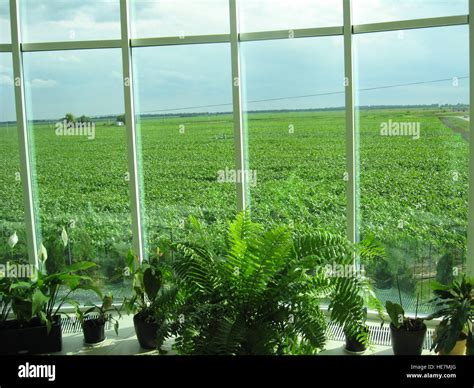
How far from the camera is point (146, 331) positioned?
4508 millimetres

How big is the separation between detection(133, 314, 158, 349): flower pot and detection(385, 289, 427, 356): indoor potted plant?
5.91 feet

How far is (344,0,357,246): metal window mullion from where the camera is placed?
4.68 meters

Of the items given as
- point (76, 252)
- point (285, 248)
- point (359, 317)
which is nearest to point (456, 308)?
point (359, 317)

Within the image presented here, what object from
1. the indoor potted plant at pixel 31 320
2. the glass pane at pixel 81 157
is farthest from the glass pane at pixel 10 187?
the indoor potted plant at pixel 31 320

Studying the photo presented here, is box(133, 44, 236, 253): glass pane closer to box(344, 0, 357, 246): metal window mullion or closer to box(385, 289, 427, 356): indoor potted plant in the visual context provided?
box(344, 0, 357, 246): metal window mullion

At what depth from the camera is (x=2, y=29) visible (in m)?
5.11

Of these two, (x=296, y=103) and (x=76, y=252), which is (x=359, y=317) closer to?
(x=296, y=103)

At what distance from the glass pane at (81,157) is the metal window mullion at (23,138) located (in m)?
0.07

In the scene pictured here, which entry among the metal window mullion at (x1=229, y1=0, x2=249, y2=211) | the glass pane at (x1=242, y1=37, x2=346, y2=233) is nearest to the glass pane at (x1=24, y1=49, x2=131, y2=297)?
the metal window mullion at (x1=229, y1=0, x2=249, y2=211)

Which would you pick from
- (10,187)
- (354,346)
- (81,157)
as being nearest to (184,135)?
(81,157)

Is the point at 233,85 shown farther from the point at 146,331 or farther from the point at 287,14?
the point at 146,331

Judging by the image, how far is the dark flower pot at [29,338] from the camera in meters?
4.38

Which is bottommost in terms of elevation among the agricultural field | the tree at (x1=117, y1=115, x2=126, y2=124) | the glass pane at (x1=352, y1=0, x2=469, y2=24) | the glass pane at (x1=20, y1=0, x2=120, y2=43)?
the agricultural field

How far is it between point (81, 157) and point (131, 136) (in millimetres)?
550
